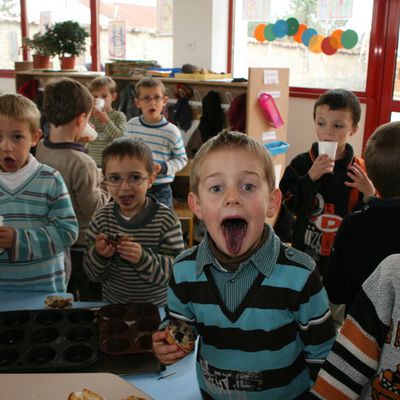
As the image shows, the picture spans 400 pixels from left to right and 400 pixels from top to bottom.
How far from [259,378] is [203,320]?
20 centimetres

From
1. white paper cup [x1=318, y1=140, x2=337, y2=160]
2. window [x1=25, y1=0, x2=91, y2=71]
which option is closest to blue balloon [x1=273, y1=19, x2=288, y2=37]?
window [x1=25, y1=0, x2=91, y2=71]

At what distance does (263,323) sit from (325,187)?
146cm

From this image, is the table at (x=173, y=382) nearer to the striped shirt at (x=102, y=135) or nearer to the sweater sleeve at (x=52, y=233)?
the sweater sleeve at (x=52, y=233)

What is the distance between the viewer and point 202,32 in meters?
6.14

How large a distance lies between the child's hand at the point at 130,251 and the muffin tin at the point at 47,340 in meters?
0.26

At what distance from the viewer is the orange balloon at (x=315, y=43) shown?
17.8 feet

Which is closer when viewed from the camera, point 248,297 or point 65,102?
point 248,297

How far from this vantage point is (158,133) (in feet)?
13.3

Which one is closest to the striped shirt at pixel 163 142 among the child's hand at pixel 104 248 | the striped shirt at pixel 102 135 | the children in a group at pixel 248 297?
the striped shirt at pixel 102 135

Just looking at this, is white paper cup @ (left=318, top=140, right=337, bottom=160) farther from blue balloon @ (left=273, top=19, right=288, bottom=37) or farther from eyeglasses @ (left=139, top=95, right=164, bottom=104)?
blue balloon @ (left=273, top=19, right=288, bottom=37)

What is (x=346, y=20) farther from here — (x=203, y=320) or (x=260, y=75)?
(x=203, y=320)

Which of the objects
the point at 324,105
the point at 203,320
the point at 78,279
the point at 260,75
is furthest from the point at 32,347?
the point at 260,75

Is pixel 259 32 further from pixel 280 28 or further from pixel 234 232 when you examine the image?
pixel 234 232

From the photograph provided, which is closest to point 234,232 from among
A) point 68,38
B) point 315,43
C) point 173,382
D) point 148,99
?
point 173,382
